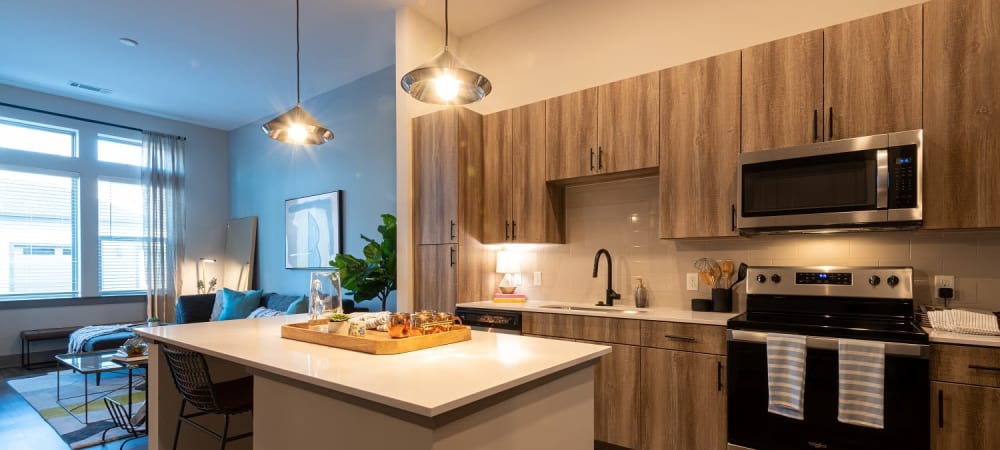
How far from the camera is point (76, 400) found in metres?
4.35

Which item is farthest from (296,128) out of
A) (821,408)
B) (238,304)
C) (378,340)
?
(238,304)

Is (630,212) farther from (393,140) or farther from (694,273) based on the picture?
(393,140)

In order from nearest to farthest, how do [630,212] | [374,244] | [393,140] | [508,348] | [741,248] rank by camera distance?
[508,348] → [741,248] → [630,212] → [374,244] → [393,140]

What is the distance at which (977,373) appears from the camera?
194 cm

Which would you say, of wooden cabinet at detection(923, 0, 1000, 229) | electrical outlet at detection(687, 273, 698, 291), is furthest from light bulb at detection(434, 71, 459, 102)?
wooden cabinet at detection(923, 0, 1000, 229)

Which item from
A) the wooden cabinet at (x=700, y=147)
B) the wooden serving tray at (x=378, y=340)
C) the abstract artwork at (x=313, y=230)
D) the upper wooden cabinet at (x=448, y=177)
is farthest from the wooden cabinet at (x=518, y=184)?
the abstract artwork at (x=313, y=230)

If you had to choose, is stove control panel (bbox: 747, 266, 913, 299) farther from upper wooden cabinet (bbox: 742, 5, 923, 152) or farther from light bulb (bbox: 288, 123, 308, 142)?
light bulb (bbox: 288, 123, 308, 142)

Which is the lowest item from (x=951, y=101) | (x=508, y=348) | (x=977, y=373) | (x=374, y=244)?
(x=977, y=373)

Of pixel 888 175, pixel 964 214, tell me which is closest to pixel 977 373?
pixel 964 214

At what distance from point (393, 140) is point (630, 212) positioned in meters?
2.57

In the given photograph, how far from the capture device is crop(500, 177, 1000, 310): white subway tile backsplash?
8.01ft

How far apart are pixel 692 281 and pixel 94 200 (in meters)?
7.03

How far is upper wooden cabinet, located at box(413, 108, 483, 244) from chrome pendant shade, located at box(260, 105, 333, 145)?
3.29ft

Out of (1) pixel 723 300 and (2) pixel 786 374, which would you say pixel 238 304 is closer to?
(1) pixel 723 300
